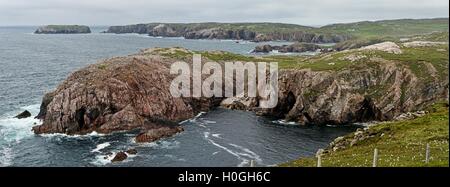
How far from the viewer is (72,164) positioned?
269 feet

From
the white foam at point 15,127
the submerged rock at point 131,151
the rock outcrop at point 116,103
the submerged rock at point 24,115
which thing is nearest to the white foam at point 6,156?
the white foam at point 15,127

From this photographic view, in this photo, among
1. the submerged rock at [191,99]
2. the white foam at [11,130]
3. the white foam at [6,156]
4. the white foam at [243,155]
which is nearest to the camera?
the white foam at [243,155]

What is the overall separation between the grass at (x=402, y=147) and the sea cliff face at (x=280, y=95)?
40494 mm

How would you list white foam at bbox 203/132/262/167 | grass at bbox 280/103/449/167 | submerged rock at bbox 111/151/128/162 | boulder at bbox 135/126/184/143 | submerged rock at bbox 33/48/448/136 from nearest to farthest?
grass at bbox 280/103/449/167
white foam at bbox 203/132/262/167
submerged rock at bbox 111/151/128/162
boulder at bbox 135/126/184/143
submerged rock at bbox 33/48/448/136

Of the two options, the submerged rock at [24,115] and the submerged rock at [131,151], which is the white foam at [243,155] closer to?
the submerged rock at [131,151]

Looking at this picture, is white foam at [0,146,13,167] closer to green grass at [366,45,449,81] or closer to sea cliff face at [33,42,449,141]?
sea cliff face at [33,42,449,141]

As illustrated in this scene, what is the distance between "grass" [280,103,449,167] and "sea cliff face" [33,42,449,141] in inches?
1594

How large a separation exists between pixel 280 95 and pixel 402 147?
76875 millimetres

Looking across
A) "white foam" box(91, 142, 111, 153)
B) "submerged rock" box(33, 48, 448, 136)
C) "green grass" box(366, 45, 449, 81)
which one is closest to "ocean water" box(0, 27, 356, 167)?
"white foam" box(91, 142, 111, 153)

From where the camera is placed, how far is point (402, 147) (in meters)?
51.7

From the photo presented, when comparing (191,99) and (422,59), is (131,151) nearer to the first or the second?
(191,99)

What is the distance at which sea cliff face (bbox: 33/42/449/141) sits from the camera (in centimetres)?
10744

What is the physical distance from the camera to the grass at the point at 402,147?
42.6 m
